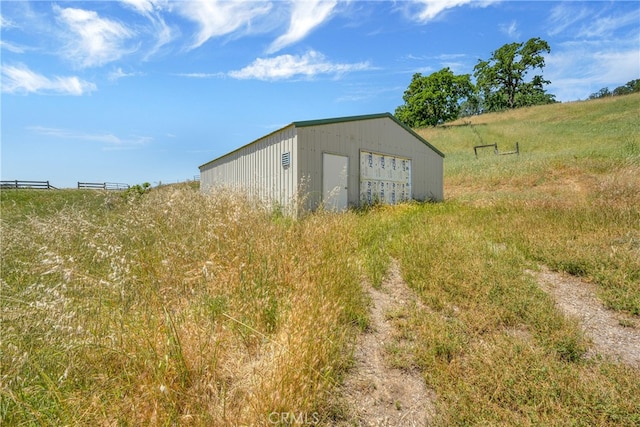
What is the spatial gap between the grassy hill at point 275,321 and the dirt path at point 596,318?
13cm

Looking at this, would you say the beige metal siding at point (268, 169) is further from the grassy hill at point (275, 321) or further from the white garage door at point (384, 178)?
the grassy hill at point (275, 321)

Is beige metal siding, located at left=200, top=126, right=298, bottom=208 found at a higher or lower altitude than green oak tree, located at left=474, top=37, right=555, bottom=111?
lower

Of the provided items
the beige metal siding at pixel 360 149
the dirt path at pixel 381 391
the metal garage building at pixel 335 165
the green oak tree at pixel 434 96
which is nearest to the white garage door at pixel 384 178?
the metal garage building at pixel 335 165

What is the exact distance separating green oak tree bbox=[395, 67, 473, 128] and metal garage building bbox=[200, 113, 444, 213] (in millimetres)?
33458

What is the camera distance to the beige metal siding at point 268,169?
A: 29.1 ft

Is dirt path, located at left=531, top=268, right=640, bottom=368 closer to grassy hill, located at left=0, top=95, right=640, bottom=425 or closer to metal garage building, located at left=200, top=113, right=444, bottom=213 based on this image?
grassy hill, located at left=0, top=95, right=640, bottom=425

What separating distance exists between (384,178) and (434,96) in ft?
121

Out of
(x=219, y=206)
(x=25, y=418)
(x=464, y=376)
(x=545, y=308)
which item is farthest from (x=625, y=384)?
(x=219, y=206)

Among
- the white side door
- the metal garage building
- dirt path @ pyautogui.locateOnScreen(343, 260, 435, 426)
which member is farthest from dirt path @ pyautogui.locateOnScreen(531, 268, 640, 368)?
the white side door

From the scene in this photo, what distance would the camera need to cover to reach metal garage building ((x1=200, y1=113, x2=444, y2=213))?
8.91 m

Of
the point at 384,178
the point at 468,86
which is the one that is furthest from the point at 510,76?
the point at 384,178

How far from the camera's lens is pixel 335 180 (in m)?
9.84

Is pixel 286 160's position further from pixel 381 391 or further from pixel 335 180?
pixel 381 391

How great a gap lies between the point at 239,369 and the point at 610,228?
7.23 meters
